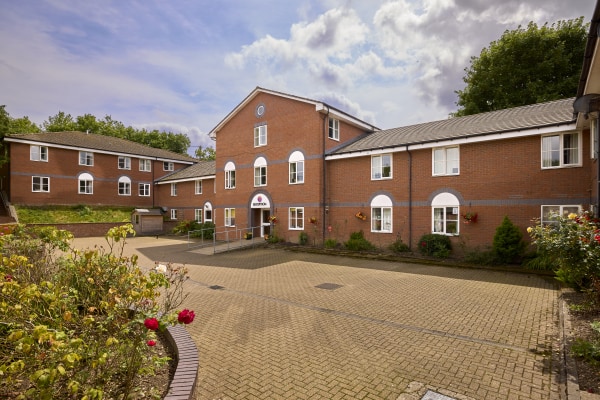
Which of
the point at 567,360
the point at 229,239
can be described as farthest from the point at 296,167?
the point at 567,360

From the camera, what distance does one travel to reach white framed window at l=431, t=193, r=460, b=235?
51.0 feet

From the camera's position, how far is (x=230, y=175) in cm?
2528

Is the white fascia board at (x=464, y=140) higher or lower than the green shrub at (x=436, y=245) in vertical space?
higher

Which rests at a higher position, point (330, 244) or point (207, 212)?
point (207, 212)

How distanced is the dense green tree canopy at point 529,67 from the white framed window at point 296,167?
18.1 metres

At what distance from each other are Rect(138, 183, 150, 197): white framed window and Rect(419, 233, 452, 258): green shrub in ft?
102

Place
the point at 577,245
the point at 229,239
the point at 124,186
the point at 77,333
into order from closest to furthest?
the point at 77,333 → the point at 577,245 → the point at 229,239 → the point at 124,186

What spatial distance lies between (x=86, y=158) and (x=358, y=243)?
2905 cm

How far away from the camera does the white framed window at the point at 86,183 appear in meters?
31.2

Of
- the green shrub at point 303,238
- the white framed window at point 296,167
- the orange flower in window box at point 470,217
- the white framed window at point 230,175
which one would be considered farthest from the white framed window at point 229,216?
the orange flower in window box at point 470,217

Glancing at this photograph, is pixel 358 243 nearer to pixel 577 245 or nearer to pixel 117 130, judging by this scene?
pixel 577 245

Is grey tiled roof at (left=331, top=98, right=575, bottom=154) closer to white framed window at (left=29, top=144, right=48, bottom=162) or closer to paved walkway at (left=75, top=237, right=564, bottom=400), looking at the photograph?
paved walkway at (left=75, top=237, right=564, bottom=400)

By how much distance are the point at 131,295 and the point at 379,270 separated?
36.1 feet

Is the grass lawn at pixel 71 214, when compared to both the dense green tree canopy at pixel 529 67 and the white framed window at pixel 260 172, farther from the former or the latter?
the dense green tree canopy at pixel 529 67
